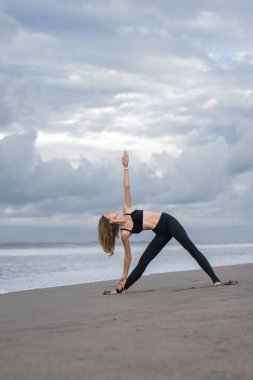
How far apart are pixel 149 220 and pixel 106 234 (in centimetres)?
66

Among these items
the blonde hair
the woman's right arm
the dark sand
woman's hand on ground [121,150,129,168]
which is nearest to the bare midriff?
the woman's right arm

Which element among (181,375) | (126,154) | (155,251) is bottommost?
(181,375)

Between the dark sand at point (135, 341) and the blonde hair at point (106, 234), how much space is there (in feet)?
4.59

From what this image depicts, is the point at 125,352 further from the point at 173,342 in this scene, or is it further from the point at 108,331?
the point at 108,331

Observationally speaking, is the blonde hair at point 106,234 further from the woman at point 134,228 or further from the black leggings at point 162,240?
the black leggings at point 162,240

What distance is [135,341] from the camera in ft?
12.5

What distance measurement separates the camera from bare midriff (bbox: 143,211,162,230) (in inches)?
316

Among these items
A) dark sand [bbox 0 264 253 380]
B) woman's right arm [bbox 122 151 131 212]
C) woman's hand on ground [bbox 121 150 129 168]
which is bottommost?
dark sand [bbox 0 264 253 380]

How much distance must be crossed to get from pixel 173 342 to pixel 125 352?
36cm

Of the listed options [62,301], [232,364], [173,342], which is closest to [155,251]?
[62,301]

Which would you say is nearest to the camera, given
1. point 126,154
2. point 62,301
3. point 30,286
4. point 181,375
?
point 181,375

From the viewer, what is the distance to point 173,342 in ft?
12.1

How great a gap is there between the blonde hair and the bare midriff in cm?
44

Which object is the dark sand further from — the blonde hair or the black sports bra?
the black sports bra
